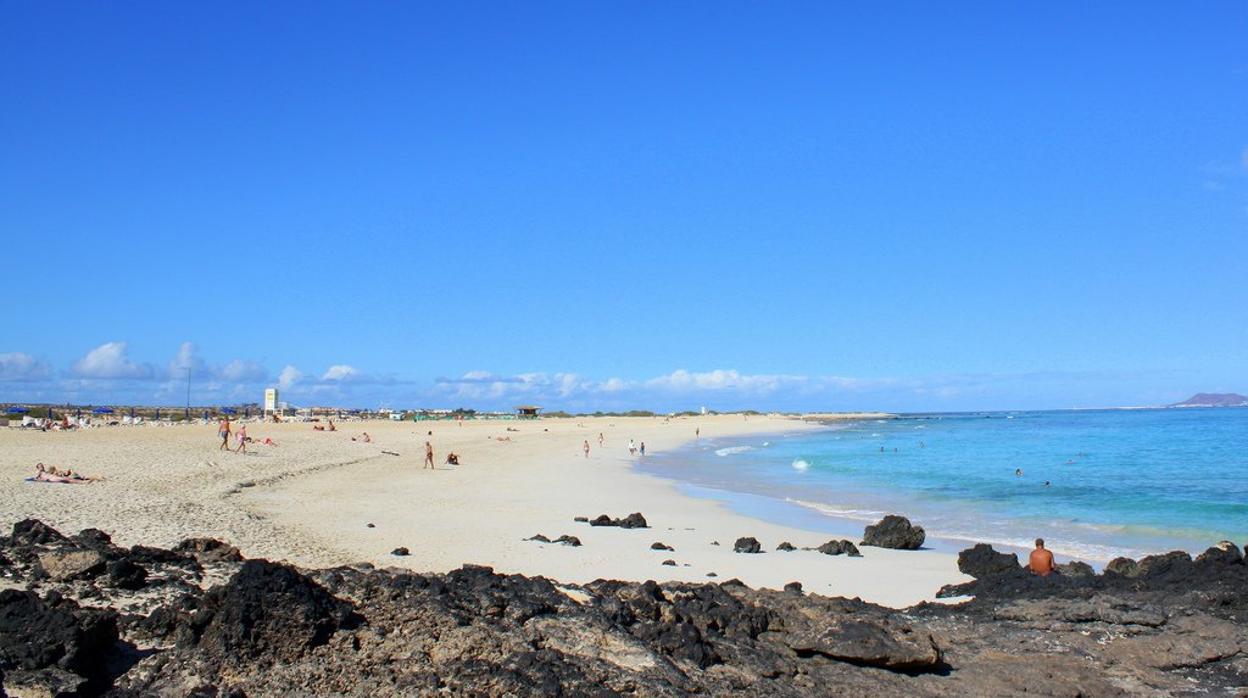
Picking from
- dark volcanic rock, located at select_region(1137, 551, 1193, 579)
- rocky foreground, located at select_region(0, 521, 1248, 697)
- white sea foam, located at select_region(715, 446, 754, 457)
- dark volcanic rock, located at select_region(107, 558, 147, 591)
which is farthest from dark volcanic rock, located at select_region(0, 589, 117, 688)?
white sea foam, located at select_region(715, 446, 754, 457)

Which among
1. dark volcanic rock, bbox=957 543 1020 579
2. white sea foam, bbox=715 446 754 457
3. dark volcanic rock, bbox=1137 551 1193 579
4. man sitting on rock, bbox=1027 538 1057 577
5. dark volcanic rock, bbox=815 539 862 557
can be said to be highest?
dark volcanic rock, bbox=1137 551 1193 579

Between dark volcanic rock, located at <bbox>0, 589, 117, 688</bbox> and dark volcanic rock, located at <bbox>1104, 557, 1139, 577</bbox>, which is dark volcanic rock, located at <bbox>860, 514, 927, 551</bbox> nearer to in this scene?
dark volcanic rock, located at <bbox>1104, 557, 1139, 577</bbox>

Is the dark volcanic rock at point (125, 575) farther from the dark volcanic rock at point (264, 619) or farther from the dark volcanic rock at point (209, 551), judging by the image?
the dark volcanic rock at point (264, 619)

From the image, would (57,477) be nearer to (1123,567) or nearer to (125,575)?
(125,575)

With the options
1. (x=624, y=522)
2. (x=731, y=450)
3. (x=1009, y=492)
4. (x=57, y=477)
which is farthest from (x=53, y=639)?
(x=731, y=450)

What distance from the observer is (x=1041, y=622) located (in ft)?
27.1

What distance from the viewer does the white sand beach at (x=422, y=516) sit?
13531 millimetres

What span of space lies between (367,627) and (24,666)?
213cm

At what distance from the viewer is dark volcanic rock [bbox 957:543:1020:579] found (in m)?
13.1

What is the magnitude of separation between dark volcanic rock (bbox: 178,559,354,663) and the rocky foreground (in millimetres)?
10

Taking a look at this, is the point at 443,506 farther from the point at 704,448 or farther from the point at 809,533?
the point at 704,448

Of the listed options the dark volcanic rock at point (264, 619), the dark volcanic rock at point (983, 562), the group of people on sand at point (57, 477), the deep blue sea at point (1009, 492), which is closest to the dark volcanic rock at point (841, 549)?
the dark volcanic rock at point (983, 562)

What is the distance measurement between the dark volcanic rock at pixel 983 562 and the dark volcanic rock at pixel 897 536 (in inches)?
123

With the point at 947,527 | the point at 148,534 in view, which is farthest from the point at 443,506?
the point at 947,527
